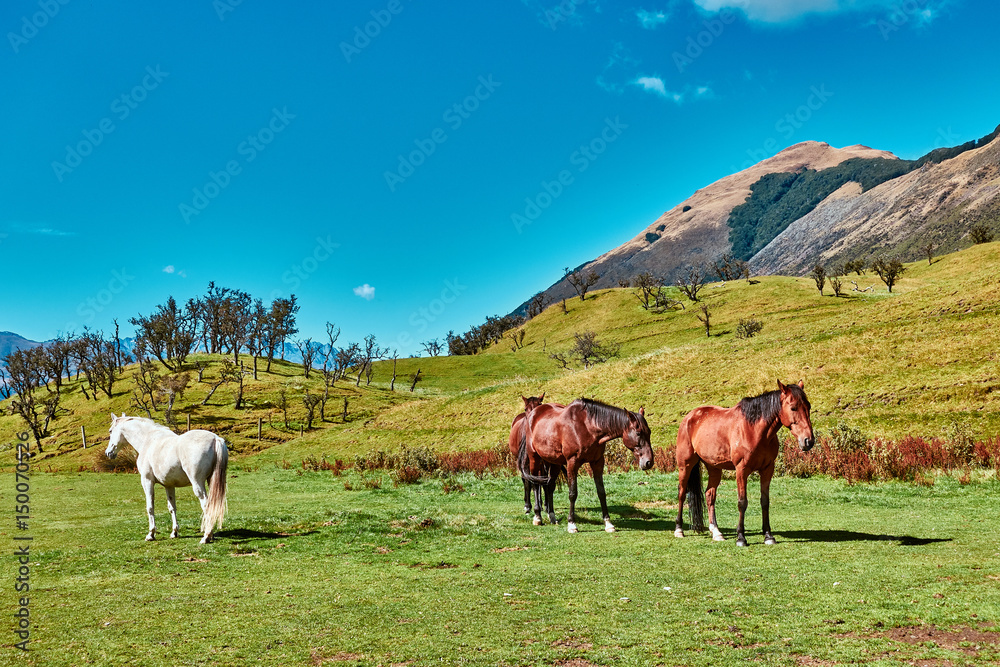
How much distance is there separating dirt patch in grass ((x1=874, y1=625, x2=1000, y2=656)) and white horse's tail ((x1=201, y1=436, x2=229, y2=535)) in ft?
39.8

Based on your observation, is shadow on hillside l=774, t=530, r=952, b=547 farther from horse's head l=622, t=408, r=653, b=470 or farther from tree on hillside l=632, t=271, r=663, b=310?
tree on hillside l=632, t=271, r=663, b=310

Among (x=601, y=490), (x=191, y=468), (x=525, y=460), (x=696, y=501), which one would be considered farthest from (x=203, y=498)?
(x=696, y=501)

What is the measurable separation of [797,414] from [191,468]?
41.1 feet

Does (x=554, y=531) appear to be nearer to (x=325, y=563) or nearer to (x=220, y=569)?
(x=325, y=563)

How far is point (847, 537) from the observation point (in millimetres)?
12047

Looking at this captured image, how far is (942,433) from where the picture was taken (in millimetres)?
27953

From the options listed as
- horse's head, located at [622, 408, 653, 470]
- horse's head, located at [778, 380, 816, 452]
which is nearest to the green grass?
horse's head, located at [622, 408, 653, 470]

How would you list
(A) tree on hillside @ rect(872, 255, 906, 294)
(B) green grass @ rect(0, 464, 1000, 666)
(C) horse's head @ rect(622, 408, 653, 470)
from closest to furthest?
(B) green grass @ rect(0, 464, 1000, 666) → (C) horse's head @ rect(622, 408, 653, 470) → (A) tree on hillside @ rect(872, 255, 906, 294)

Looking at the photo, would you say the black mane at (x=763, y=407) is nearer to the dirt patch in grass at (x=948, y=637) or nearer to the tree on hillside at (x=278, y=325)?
the dirt patch in grass at (x=948, y=637)

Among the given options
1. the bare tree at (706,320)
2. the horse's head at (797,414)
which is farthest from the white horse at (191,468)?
the bare tree at (706,320)

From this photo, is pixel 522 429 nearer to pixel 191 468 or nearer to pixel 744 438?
pixel 744 438

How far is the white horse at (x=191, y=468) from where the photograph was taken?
12.7 metres

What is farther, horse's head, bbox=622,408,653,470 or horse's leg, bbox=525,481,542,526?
horse's leg, bbox=525,481,542,526

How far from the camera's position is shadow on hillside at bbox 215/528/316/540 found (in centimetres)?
1346
